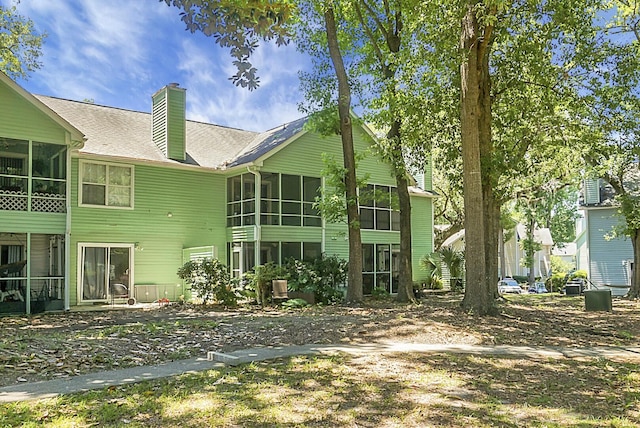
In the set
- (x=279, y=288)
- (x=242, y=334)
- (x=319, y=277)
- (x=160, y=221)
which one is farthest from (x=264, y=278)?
(x=242, y=334)

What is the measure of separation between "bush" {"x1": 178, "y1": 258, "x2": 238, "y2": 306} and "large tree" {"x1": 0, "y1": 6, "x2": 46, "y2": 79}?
13429 millimetres

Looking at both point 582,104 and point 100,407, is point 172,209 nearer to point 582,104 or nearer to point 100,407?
point 582,104

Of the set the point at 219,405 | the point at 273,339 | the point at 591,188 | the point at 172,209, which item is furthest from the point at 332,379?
the point at 591,188

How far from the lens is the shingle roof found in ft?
64.7

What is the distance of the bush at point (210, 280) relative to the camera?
1756cm

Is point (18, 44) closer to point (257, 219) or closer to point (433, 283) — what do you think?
point (257, 219)

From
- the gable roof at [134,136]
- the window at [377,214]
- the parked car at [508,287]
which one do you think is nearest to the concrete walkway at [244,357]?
the gable roof at [134,136]

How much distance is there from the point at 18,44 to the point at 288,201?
15.1 meters

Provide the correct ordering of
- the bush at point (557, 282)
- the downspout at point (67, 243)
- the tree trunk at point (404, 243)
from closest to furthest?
the downspout at point (67, 243) → the tree trunk at point (404, 243) → the bush at point (557, 282)

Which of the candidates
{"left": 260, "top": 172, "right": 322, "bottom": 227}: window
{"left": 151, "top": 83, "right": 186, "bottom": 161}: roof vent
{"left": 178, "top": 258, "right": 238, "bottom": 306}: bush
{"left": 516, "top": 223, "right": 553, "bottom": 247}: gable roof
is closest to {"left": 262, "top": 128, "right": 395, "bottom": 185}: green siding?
{"left": 260, "top": 172, "right": 322, "bottom": 227}: window

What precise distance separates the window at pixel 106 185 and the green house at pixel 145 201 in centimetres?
3

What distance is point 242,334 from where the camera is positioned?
1030 cm

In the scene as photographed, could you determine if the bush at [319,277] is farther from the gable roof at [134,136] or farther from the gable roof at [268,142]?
the gable roof at [134,136]

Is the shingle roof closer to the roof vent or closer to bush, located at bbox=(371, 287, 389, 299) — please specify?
the roof vent
